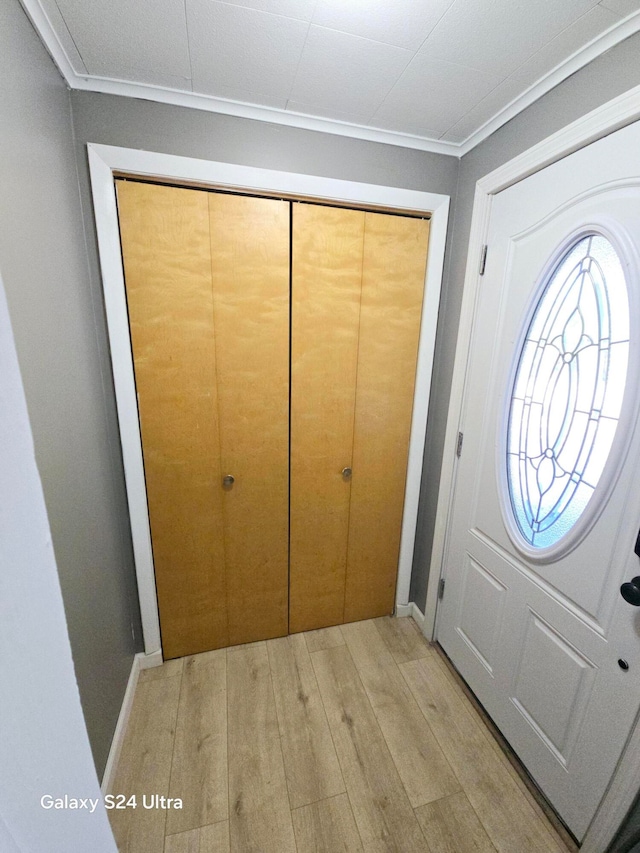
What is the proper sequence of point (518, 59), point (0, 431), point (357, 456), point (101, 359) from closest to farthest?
point (0, 431) → point (518, 59) → point (101, 359) → point (357, 456)

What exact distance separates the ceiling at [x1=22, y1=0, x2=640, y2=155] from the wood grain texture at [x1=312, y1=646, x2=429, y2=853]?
235 centimetres

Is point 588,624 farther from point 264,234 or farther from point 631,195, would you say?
point 264,234

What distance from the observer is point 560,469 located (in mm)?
1136

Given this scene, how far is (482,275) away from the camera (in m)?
1.42

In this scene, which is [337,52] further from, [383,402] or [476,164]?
[383,402]

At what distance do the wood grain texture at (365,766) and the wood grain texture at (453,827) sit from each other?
36 mm

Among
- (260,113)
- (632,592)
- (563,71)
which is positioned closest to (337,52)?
(260,113)

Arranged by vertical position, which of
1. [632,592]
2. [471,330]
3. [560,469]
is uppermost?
[471,330]

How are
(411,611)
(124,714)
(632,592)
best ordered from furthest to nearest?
(411,611) < (124,714) < (632,592)

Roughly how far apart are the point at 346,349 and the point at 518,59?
103 cm

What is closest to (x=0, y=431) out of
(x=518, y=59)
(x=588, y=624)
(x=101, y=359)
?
(x=101, y=359)

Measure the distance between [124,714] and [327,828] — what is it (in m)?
0.87

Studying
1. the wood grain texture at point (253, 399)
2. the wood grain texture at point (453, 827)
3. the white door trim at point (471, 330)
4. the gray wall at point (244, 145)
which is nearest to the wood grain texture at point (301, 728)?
the wood grain texture at point (253, 399)

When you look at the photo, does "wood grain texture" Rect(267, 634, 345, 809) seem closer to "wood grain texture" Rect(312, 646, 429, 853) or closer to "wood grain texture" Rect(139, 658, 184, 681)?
"wood grain texture" Rect(312, 646, 429, 853)
